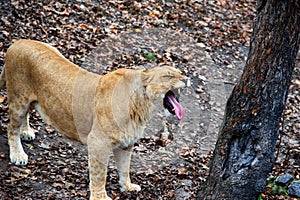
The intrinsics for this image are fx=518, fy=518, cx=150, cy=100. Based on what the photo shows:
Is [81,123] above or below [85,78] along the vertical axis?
below

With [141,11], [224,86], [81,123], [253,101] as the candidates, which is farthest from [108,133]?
[141,11]

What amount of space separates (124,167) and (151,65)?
3367mm

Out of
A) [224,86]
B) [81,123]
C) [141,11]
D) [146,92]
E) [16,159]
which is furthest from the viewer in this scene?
[141,11]

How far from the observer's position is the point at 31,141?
660 cm

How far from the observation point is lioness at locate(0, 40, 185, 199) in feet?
16.7

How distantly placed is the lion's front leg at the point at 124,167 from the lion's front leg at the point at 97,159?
37 cm

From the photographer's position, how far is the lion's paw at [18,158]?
6.11 metres

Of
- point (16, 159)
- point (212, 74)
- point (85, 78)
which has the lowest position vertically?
point (16, 159)

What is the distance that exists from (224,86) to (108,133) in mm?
4297

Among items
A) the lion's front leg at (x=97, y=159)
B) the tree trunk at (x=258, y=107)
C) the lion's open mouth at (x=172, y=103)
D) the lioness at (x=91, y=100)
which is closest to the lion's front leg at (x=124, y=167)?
the lioness at (x=91, y=100)

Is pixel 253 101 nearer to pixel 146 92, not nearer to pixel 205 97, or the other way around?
pixel 146 92

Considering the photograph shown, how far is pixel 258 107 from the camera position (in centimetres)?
470

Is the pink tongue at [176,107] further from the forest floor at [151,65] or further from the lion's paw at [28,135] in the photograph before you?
the lion's paw at [28,135]

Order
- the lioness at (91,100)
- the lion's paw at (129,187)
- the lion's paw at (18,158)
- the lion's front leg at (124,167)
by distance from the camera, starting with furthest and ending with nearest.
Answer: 1. the lion's paw at (18,158)
2. the lion's paw at (129,187)
3. the lion's front leg at (124,167)
4. the lioness at (91,100)
